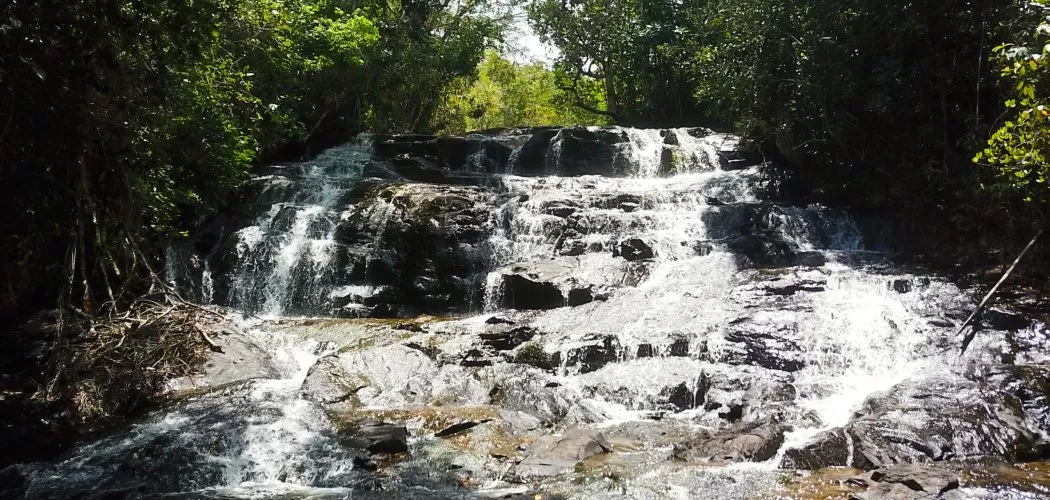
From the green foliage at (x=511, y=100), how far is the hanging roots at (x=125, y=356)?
66.6 feet

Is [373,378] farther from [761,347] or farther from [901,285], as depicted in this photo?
[901,285]

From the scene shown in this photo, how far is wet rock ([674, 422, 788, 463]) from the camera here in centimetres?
588

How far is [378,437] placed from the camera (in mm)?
6297

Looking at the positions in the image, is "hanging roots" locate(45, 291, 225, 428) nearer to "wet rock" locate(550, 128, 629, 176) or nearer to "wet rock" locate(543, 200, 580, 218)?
"wet rock" locate(543, 200, 580, 218)

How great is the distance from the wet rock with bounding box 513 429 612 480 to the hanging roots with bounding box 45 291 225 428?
168 inches

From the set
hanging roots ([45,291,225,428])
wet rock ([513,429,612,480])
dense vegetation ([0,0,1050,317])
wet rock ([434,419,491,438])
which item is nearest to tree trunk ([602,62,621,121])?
dense vegetation ([0,0,1050,317])

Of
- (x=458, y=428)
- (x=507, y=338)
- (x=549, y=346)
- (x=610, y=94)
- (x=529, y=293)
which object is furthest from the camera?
(x=610, y=94)

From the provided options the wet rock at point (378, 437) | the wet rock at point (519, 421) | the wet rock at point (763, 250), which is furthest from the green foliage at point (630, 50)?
the wet rock at point (378, 437)

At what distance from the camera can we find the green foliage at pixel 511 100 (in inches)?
1137

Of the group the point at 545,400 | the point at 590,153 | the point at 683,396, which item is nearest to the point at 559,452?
the point at 545,400

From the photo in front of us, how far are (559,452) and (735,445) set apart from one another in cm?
150

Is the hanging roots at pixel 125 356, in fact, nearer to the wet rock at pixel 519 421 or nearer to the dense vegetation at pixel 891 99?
the wet rock at pixel 519 421

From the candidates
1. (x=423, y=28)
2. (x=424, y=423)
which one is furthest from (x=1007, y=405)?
(x=423, y=28)

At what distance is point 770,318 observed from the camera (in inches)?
350
